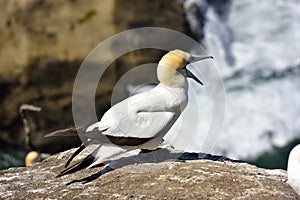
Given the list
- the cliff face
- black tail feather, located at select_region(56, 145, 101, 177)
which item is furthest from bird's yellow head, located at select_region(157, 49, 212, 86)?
the cliff face

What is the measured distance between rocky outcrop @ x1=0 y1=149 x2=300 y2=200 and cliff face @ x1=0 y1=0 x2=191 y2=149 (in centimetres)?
796

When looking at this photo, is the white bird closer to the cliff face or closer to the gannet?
the gannet

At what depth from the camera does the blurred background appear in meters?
13.9

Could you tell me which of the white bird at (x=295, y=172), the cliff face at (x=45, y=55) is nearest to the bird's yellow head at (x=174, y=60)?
the white bird at (x=295, y=172)

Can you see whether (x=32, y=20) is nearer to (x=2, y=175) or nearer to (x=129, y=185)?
(x=2, y=175)

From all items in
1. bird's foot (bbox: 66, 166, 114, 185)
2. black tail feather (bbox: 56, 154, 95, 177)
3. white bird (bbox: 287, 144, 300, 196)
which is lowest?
white bird (bbox: 287, 144, 300, 196)

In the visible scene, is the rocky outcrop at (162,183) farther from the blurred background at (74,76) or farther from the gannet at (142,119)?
the blurred background at (74,76)

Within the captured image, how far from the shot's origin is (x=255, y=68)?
660 inches

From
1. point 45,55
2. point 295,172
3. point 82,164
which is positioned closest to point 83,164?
point 82,164

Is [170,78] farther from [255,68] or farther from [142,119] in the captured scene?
[255,68]

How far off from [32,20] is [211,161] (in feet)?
28.9

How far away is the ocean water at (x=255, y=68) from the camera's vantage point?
14.8 meters

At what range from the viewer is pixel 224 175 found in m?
5.58

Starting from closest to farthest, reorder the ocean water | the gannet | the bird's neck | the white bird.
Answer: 1. the white bird
2. the gannet
3. the bird's neck
4. the ocean water
